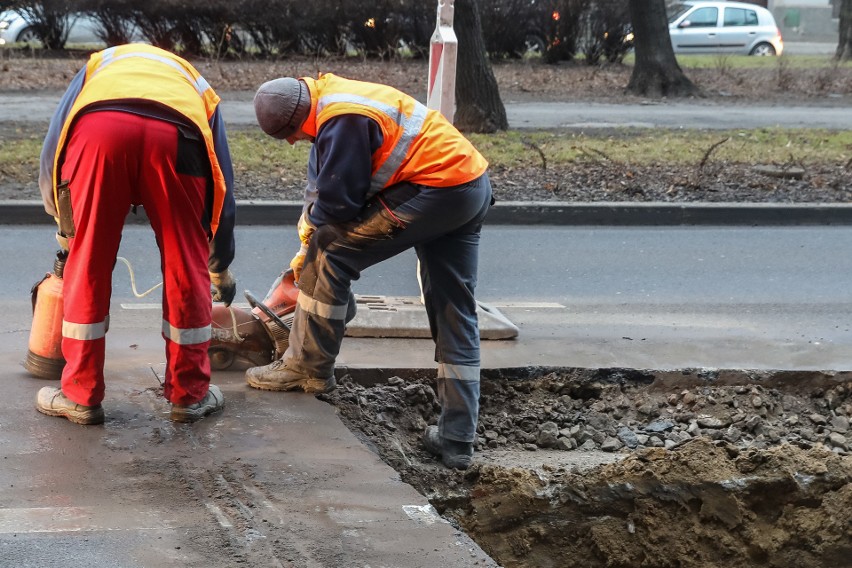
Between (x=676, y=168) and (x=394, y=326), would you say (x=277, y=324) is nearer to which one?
(x=394, y=326)

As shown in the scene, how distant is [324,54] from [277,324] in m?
18.0

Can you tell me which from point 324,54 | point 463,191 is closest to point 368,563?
point 463,191

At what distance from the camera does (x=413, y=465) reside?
4625 millimetres

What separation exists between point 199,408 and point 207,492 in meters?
0.76

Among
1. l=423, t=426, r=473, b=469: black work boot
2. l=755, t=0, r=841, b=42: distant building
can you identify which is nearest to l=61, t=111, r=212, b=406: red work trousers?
l=423, t=426, r=473, b=469: black work boot

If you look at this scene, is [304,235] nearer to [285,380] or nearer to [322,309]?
[322,309]

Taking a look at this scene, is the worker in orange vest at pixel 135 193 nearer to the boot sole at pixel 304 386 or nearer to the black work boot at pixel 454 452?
the boot sole at pixel 304 386

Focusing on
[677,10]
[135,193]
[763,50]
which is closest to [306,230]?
[135,193]

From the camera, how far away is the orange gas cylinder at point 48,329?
Result: 4996 millimetres

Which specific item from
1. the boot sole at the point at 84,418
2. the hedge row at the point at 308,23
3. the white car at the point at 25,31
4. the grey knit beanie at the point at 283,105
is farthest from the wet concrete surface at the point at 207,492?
the white car at the point at 25,31

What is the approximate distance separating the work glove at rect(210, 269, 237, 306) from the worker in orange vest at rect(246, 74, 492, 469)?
39 cm

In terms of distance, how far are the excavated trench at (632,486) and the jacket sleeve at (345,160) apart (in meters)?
1.08

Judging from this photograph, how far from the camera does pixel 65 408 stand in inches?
178

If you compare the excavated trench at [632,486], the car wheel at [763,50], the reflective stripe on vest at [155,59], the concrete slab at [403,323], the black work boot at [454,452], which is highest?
the reflective stripe on vest at [155,59]
